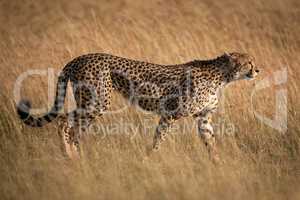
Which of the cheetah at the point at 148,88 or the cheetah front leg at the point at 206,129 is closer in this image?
the cheetah at the point at 148,88

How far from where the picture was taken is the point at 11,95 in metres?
7.17

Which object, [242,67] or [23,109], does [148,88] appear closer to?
[242,67]

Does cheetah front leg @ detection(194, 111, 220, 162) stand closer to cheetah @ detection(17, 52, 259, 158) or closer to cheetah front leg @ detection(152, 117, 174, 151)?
cheetah @ detection(17, 52, 259, 158)

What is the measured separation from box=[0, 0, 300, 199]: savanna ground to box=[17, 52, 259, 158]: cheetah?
0.50ft

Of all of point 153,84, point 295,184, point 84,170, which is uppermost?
point 153,84

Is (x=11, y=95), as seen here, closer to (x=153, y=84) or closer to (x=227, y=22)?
(x=153, y=84)

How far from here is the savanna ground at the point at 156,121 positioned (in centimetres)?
513

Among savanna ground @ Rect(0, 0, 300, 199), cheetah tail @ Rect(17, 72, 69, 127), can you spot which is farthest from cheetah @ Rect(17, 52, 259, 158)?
savanna ground @ Rect(0, 0, 300, 199)

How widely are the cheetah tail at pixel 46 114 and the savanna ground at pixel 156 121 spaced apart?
14cm

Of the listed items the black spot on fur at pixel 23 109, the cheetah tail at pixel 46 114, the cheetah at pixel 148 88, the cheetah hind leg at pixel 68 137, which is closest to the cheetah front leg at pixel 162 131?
the cheetah at pixel 148 88

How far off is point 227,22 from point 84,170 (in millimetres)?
5645

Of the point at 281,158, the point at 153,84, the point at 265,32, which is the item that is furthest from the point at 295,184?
the point at 265,32

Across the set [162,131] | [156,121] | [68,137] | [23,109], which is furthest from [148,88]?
[23,109]

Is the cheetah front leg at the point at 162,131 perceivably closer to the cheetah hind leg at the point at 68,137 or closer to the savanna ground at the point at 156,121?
the savanna ground at the point at 156,121
